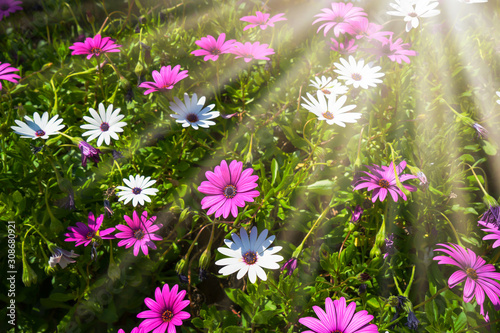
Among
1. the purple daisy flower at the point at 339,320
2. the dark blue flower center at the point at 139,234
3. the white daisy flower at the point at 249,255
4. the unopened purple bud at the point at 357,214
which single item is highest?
the dark blue flower center at the point at 139,234

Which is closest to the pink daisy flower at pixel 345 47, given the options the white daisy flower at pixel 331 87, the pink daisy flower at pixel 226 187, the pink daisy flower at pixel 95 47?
the white daisy flower at pixel 331 87

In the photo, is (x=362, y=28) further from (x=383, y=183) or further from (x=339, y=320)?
(x=339, y=320)

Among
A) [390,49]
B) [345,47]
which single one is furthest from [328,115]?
[345,47]

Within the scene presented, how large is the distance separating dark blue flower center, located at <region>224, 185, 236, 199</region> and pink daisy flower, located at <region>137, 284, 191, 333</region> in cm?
33

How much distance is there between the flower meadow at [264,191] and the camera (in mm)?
1236

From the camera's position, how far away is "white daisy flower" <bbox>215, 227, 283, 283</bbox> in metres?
1.07

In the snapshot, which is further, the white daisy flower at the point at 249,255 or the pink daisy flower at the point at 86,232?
the pink daisy flower at the point at 86,232

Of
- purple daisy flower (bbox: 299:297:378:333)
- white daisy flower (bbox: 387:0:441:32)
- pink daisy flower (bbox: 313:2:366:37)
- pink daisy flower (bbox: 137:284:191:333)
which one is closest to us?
purple daisy flower (bbox: 299:297:378:333)

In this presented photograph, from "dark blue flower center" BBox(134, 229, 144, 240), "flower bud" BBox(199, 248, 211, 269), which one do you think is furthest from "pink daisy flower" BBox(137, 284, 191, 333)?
"dark blue flower center" BBox(134, 229, 144, 240)

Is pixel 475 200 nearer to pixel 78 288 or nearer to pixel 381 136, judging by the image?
pixel 381 136

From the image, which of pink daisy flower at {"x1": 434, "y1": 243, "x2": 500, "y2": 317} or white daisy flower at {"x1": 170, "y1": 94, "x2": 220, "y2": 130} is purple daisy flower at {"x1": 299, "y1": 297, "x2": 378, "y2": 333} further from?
white daisy flower at {"x1": 170, "y1": 94, "x2": 220, "y2": 130}

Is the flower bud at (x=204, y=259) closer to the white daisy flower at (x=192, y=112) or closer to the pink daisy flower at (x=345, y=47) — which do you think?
the white daisy flower at (x=192, y=112)

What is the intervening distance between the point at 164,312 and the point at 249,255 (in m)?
0.34

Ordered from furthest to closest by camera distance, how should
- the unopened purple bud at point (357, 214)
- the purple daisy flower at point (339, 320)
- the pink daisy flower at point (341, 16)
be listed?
the pink daisy flower at point (341, 16) < the unopened purple bud at point (357, 214) < the purple daisy flower at point (339, 320)
